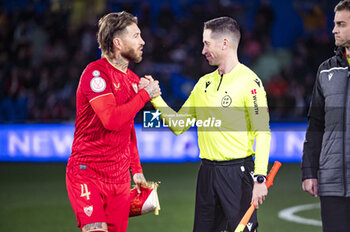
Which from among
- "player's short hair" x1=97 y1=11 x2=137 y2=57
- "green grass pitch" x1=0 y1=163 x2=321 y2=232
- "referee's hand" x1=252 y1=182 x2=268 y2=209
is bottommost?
"green grass pitch" x1=0 y1=163 x2=321 y2=232

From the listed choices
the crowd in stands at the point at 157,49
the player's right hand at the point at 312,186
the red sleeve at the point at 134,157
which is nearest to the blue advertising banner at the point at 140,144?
the crowd in stands at the point at 157,49

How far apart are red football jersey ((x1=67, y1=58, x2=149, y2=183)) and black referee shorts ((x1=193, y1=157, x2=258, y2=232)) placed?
64 centimetres

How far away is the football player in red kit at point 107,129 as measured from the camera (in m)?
4.11

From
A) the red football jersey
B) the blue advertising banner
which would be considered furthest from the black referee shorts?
the blue advertising banner

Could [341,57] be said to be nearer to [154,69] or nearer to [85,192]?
[85,192]

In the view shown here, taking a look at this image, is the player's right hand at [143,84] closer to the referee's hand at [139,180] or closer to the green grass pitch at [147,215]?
the referee's hand at [139,180]

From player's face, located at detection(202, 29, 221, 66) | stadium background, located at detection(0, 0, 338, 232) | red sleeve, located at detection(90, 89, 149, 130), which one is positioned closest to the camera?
red sleeve, located at detection(90, 89, 149, 130)

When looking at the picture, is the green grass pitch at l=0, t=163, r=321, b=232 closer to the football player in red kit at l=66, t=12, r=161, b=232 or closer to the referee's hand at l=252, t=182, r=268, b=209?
the football player in red kit at l=66, t=12, r=161, b=232

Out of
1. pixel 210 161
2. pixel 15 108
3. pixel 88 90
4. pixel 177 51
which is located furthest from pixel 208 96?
pixel 177 51

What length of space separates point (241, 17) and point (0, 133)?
8.31m

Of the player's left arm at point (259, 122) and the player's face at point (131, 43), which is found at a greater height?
the player's face at point (131, 43)

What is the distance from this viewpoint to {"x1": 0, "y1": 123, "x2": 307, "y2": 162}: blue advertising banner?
1188 centimetres

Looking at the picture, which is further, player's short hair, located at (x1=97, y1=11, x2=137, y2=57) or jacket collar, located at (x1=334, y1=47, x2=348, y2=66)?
player's short hair, located at (x1=97, y1=11, x2=137, y2=57)

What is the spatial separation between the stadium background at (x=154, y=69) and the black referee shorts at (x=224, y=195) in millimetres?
3920
